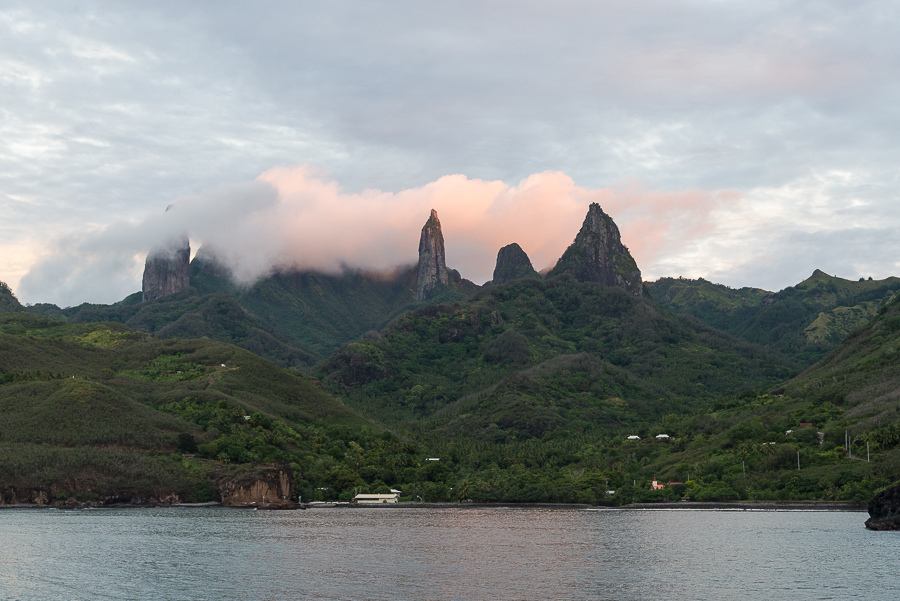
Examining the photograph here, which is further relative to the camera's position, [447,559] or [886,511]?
[886,511]

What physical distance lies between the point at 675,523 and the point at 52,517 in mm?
135780

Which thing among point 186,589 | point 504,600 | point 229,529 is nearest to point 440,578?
point 504,600

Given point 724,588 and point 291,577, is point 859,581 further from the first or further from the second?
point 291,577

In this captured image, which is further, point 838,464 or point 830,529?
point 838,464

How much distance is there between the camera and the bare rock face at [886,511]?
14312 centimetres

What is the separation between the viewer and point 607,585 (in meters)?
91.8

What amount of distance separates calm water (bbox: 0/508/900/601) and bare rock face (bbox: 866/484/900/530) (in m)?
4.09

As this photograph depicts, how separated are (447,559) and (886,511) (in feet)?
274

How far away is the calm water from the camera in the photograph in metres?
88.1

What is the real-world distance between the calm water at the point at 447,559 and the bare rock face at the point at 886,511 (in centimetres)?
409

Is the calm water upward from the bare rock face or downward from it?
downward

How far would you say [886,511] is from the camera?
144 meters

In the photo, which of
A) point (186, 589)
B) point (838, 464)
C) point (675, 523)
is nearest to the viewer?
point (186, 589)

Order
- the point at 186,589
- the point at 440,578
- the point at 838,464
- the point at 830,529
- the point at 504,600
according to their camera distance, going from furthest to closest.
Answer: the point at 838,464
the point at 830,529
the point at 440,578
the point at 186,589
the point at 504,600
